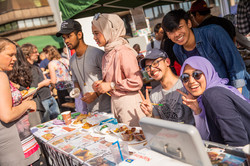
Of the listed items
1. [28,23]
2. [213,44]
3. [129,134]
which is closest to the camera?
[129,134]

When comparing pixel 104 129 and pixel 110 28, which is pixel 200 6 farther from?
pixel 104 129

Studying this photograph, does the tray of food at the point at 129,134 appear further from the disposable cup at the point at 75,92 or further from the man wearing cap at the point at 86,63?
the disposable cup at the point at 75,92

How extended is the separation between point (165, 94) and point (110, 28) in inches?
37.3

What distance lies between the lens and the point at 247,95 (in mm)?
2055

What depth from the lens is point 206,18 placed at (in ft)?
9.29

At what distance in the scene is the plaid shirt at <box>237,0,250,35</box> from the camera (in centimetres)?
357

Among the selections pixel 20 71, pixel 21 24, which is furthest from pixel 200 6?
pixel 21 24

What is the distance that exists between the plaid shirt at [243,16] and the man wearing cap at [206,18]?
3.49 ft

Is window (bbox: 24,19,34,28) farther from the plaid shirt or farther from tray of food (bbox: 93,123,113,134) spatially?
tray of food (bbox: 93,123,113,134)

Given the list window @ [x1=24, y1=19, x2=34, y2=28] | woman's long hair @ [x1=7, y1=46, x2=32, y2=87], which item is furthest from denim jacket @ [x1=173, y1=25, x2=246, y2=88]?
window @ [x1=24, y1=19, x2=34, y2=28]

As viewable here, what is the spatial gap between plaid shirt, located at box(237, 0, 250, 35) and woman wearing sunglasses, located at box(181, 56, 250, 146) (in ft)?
8.94

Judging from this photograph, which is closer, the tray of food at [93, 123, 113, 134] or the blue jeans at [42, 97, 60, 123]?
the tray of food at [93, 123, 113, 134]

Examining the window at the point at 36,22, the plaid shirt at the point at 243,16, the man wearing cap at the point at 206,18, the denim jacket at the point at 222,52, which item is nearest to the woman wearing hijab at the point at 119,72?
the denim jacket at the point at 222,52

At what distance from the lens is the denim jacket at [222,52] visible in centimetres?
194
